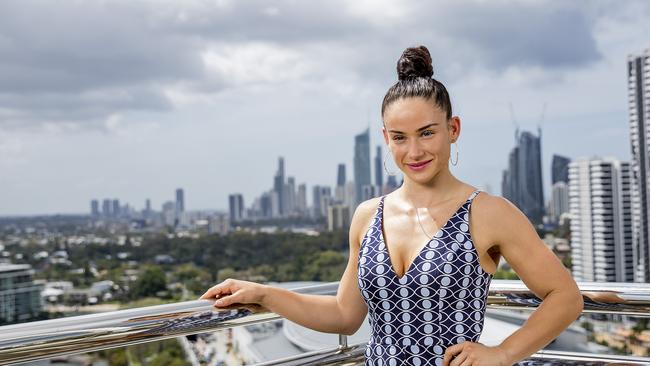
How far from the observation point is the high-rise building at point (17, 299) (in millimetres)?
42719

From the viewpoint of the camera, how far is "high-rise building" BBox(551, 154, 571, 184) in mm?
56000

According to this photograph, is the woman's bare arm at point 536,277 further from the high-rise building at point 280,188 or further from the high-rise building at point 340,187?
the high-rise building at point 280,188

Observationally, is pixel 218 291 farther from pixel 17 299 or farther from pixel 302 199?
pixel 302 199

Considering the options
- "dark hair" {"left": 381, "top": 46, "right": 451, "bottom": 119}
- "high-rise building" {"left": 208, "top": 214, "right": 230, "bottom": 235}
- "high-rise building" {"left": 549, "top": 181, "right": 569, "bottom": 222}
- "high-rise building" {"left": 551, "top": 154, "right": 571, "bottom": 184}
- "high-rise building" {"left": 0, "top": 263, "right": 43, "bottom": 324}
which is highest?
"high-rise building" {"left": 551, "top": 154, "right": 571, "bottom": 184}

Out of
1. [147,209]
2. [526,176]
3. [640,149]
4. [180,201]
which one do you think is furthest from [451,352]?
[147,209]

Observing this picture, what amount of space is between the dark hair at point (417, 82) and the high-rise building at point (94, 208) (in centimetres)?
6584

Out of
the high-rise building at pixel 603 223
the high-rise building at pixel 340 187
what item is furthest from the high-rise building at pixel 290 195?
the high-rise building at pixel 603 223

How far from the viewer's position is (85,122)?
7356cm

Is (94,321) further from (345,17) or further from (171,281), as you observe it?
(345,17)

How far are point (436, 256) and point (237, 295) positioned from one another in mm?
478

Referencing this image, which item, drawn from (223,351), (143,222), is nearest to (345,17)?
(143,222)

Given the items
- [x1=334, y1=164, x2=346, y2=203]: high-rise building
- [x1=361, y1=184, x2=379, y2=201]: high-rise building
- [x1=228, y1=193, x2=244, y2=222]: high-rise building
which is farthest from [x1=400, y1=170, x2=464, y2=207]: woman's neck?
[x1=334, y1=164, x2=346, y2=203]: high-rise building

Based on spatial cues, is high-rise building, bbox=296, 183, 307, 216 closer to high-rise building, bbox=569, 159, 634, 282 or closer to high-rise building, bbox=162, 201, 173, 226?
high-rise building, bbox=162, 201, 173, 226

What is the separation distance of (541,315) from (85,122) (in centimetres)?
7714
